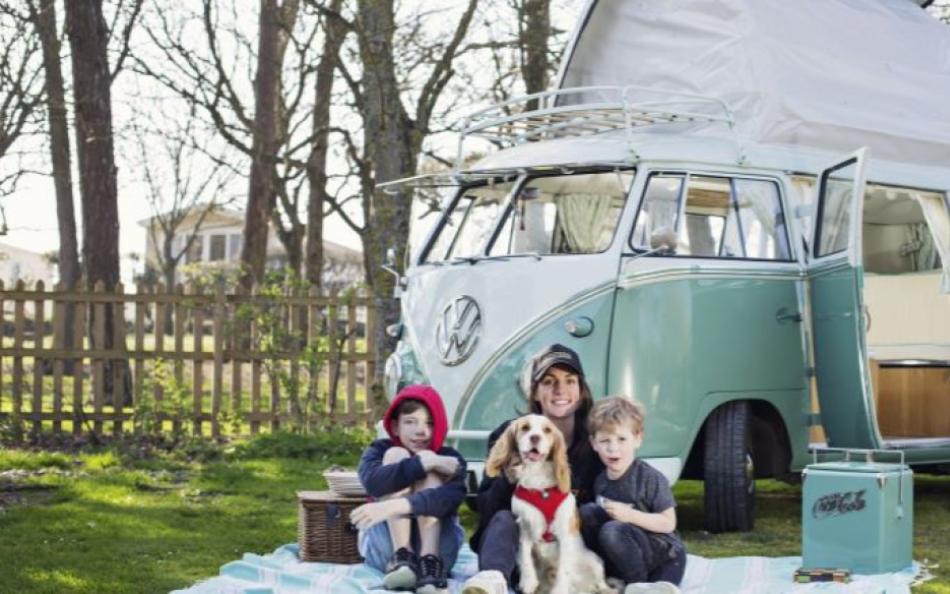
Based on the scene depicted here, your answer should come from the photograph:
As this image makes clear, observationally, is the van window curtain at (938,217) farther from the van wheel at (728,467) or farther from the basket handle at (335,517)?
the basket handle at (335,517)

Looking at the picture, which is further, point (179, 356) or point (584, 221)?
point (179, 356)

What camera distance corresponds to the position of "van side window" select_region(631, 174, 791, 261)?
9133 millimetres

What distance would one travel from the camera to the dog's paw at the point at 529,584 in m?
6.61

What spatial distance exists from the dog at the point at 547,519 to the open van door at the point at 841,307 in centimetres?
297

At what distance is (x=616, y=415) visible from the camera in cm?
690

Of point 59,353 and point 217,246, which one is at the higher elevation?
point 217,246

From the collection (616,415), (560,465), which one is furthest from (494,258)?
(560,465)

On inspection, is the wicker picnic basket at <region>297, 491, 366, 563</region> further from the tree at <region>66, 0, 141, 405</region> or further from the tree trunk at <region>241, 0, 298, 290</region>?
the tree trunk at <region>241, 0, 298, 290</region>

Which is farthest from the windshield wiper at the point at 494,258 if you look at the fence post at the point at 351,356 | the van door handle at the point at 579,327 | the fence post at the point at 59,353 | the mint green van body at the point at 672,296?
the fence post at the point at 59,353

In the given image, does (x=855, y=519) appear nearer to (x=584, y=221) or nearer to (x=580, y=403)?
(x=580, y=403)

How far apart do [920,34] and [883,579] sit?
204 inches

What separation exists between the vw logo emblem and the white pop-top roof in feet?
7.10

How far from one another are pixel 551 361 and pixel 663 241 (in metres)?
1.89

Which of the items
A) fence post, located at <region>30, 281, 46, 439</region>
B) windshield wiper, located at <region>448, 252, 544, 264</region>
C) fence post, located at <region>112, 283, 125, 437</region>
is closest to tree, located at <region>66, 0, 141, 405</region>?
fence post, located at <region>112, 283, 125, 437</region>
